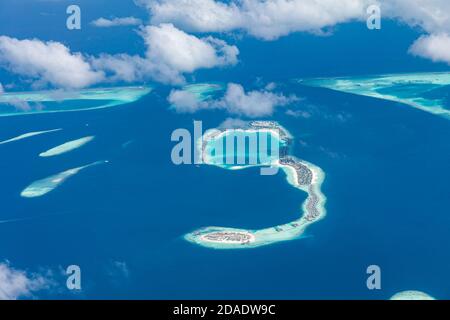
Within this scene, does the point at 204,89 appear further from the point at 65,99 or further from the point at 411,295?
the point at 411,295

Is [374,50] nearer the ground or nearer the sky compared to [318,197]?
nearer the sky

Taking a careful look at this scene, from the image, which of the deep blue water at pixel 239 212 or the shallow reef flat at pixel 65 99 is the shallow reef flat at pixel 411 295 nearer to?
the deep blue water at pixel 239 212

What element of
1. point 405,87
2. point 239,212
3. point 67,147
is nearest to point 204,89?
point 67,147

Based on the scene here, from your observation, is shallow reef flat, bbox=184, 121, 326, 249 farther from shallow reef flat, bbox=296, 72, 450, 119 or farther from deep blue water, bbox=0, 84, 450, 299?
shallow reef flat, bbox=296, 72, 450, 119

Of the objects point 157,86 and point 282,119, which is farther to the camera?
point 157,86

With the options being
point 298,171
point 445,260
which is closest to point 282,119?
point 298,171

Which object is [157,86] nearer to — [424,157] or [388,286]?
[424,157]
